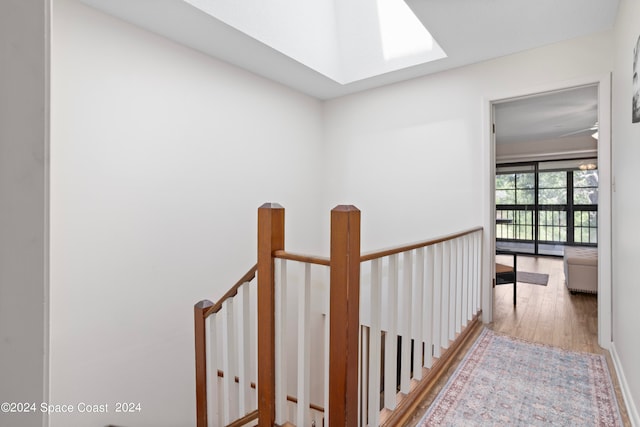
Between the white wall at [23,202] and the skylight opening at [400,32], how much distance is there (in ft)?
10.4

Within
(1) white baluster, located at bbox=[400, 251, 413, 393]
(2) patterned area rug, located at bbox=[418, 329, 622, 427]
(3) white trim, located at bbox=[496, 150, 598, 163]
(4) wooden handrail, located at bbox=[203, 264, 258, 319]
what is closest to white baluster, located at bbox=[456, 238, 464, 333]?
(2) patterned area rug, located at bbox=[418, 329, 622, 427]

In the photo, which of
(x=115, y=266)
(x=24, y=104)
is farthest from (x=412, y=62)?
(x=24, y=104)

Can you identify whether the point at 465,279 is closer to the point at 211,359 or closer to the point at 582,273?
the point at 211,359

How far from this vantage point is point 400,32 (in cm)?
305

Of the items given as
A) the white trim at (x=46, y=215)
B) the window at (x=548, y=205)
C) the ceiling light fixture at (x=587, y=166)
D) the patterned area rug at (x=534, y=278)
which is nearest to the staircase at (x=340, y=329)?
the white trim at (x=46, y=215)

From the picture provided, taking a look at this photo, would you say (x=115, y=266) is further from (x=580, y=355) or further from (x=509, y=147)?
(x=509, y=147)

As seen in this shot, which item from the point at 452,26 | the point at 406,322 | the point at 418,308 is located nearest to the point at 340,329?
the point at 406,322

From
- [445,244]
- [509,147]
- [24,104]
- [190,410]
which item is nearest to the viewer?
[24,104]

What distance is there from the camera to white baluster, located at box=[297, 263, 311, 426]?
4.42 feet

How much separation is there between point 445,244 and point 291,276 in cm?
184

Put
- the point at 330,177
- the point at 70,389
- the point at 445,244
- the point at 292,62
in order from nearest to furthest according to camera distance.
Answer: the point at 70,389 < the point at 445,244 < the point at 292,62 < the point at 330,177

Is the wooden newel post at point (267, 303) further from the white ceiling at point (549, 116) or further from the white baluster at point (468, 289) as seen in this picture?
the white ceiling at point (549, 116)

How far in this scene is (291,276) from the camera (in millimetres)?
3543

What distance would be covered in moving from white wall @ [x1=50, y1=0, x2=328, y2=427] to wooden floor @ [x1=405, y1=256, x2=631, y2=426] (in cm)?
192
